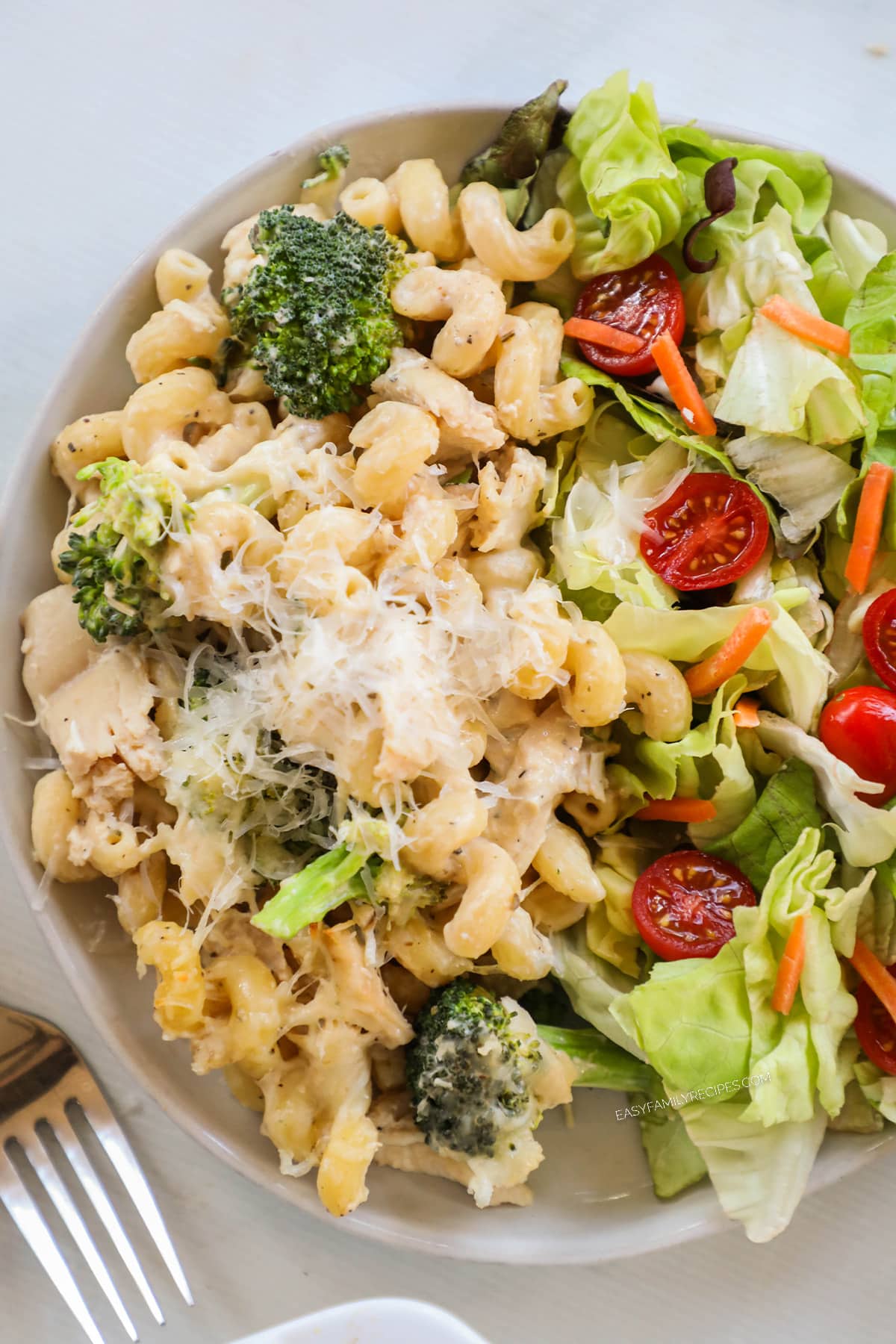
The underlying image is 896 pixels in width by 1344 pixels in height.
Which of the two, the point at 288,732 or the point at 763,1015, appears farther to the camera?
the point at 763,1015

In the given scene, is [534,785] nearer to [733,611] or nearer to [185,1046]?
[733,611]

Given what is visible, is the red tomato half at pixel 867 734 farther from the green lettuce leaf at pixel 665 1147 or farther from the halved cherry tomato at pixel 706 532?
the green lettuce leaf at pixel 665 1147

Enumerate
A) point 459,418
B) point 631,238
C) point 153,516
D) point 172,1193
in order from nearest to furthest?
1. point 153,516
2. point 459,418
3. point 631,238
4. point 172,1193

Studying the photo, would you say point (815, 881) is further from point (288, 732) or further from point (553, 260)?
point (553, 260)

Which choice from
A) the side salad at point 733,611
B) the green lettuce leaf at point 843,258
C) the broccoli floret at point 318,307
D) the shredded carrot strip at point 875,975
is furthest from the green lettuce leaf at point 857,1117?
the broccoli floret at point 318,307

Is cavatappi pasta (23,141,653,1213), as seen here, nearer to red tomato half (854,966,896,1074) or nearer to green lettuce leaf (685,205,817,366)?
green lettuce leaf (685,205,817,366)

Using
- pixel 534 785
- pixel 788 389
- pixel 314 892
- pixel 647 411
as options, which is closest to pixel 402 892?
pixel 314 892

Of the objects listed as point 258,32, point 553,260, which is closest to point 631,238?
point 553,260
